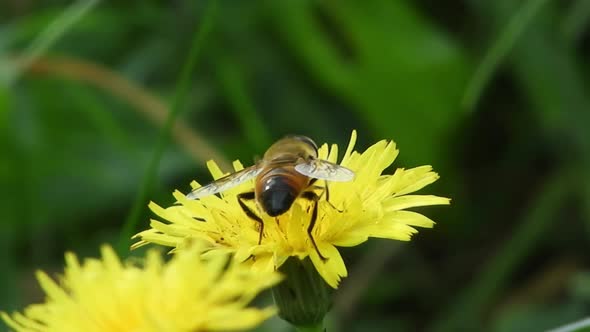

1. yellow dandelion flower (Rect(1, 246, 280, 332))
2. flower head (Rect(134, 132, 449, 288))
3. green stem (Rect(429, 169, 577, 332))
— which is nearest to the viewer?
yellow dandelion flower (Rect(1, 246, 280, 332))

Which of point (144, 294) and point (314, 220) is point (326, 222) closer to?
point (314, 220)

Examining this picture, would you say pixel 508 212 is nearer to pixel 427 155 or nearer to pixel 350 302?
pixel 427 155

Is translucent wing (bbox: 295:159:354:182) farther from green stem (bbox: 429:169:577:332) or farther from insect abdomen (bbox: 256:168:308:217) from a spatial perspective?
green stem (bbox: 429:169:577:332)

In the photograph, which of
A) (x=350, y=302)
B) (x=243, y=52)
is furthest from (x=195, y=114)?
(x=350, y=302)

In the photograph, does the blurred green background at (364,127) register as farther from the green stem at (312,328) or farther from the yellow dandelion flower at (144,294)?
the yellow dandelion flower at (144,294)

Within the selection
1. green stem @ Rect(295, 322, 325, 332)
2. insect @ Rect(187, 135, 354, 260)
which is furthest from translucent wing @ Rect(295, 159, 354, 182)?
green stem @ Rect(295, 322, 325, 332)

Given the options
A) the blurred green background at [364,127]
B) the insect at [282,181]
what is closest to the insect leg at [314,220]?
the insect at [282,181]

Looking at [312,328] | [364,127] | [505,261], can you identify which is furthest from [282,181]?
[364,127]
